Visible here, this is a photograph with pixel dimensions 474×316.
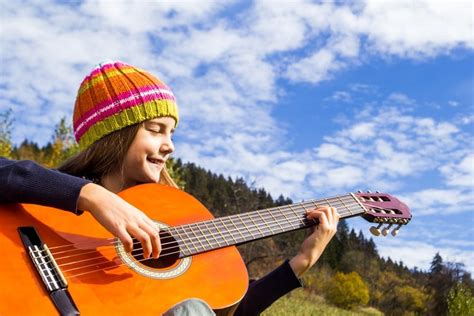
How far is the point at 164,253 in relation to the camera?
8.37ft

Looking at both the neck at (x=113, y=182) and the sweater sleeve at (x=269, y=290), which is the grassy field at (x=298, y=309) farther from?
the neck at (x=113, y=182)

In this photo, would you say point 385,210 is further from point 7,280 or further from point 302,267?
point 7,280

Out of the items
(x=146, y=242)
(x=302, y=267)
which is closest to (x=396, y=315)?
(x=302, y=267)

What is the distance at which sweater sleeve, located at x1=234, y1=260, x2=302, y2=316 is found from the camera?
2973 millimetres

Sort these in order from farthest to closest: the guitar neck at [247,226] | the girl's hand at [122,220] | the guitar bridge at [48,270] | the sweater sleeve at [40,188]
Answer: the guitar neck at [247,226]
the sweater sleeve at [40,188]
the girl's hand at [122,220]
the guitar bridge at [48,270]

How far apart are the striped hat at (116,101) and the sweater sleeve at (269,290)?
3.72ft

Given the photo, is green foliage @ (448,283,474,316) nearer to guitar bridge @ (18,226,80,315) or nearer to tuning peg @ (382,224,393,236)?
tuning peg @ (382,224,393,236)

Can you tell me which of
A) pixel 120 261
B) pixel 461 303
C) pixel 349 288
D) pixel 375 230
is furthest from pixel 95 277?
pixel 349 288

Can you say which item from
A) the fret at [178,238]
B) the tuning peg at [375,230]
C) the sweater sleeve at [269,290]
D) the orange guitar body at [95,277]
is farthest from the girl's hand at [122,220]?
the tuning peg at [375,230]

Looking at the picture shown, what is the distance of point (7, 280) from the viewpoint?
211 cm

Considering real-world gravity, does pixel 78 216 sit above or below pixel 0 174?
below

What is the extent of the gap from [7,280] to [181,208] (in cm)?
98

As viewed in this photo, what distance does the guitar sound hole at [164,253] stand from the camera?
2.49m

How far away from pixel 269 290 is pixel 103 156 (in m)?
1.23
